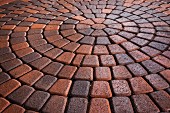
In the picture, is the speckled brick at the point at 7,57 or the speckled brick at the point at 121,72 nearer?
the speckled brick at the point at 121,72

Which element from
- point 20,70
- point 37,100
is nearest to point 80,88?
point 37,100

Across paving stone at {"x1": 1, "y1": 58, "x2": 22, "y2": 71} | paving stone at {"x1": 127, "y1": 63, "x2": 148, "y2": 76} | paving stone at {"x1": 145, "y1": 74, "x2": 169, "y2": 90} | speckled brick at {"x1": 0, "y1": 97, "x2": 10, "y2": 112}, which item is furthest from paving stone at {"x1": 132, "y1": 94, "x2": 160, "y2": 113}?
paving stone at {"x1": 1, "y1": 58, "x2": 22, "y2": 71}

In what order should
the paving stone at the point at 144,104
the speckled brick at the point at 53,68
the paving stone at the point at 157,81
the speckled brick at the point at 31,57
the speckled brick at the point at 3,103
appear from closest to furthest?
the paving stone at the point at 144,104
the speckled brick at the point at 3,103
the paving stone at the point at 157,81
the speckled brick at the point at 53,68
the speckled brick at the point at 31,57

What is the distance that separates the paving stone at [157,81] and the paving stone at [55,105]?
83 cm

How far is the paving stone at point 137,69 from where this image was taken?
1.98 meters

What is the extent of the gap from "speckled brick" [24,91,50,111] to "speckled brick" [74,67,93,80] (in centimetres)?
37

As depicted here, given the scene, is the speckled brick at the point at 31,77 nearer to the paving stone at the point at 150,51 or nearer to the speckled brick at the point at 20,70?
the speckled brick at the point at 20,70

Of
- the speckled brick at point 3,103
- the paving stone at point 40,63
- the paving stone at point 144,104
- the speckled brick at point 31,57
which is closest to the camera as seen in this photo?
the paving stone at point 144,104

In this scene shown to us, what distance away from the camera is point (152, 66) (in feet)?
6.76

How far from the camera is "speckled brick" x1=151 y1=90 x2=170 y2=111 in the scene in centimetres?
161

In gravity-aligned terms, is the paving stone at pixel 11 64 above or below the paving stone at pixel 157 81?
above

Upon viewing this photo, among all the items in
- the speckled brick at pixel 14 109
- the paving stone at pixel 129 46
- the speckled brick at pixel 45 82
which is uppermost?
the paving stone at pixel 129 46

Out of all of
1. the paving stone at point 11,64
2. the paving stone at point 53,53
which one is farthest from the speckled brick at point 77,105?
the paving stone at point 11,64

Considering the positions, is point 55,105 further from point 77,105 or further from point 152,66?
point 152,66
